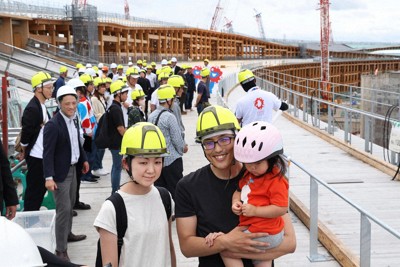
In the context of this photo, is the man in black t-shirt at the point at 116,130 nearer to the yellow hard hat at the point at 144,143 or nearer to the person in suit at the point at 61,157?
the person in suit at the point at 61,157

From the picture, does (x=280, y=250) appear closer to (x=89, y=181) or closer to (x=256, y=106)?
(x=256, y=106)

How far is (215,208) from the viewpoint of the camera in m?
2.83

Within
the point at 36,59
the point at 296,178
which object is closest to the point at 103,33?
the point at 36,59

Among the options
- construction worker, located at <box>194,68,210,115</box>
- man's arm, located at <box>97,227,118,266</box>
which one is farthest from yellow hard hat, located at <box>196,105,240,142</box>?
construction worker, located at <box>194,68,210,115</box>

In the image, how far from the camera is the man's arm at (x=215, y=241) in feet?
9.06

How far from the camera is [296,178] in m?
9.54

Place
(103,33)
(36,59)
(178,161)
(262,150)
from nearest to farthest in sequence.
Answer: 1. (262,150)
2. (178,161)
3. (36,59)
4. (103,33)

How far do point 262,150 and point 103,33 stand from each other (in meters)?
52.9

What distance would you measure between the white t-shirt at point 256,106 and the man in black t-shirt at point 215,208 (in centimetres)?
402

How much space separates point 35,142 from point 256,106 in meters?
2.77

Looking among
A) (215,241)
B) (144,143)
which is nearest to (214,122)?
(144,143)

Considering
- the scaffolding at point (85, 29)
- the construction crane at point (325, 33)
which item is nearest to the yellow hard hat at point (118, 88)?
the scaffolding at point (85, 29)

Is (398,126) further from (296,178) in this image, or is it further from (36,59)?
(36,59)

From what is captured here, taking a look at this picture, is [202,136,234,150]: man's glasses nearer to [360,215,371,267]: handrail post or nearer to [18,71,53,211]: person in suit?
[360,215,371,267]: handrail post
